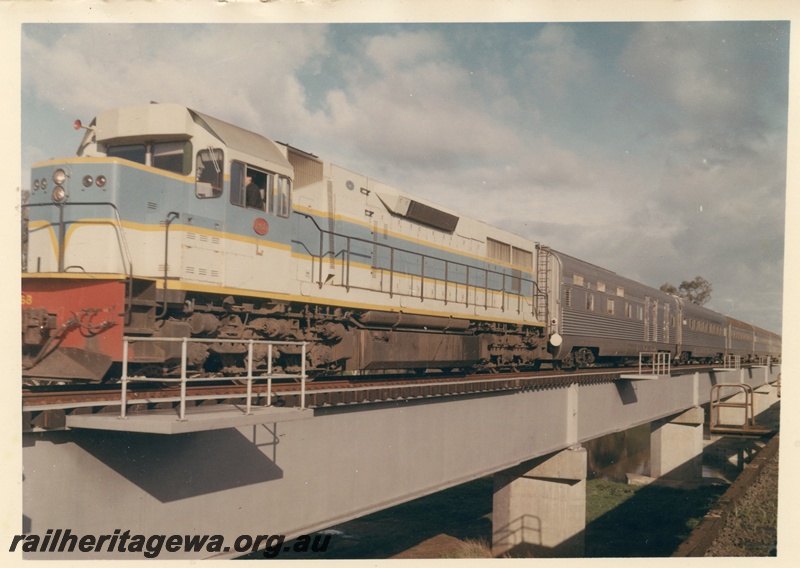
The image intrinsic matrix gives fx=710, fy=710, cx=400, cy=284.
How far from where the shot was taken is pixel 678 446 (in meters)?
28.0

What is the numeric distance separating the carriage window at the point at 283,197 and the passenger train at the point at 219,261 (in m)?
0.02

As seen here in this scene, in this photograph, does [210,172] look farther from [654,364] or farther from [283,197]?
[654,364]

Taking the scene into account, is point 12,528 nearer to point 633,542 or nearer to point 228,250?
point 228,250

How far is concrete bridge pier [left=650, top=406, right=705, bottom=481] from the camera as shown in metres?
28.0

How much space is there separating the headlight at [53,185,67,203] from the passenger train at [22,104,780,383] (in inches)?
0.7

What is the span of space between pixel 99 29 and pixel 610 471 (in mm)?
27766

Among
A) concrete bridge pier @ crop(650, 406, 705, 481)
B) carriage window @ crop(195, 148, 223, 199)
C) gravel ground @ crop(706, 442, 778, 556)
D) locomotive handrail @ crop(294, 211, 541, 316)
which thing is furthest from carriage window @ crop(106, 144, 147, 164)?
concrete bridge pier @ crop(650, 406, 705, 481)

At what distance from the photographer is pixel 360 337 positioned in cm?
1134

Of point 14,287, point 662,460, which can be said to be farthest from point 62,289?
point 662,460

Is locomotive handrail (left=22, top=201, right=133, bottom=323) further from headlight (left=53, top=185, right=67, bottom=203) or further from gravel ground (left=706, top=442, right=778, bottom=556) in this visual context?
gravel ground (left=706, top=442, right=778, bottom=556)

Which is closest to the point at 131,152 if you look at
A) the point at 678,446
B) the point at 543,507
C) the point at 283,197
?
the point at 283,197

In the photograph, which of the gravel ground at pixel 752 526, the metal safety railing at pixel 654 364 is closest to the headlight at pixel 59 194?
the gravel ground at pixel 752 526

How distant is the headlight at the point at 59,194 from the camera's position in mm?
8289

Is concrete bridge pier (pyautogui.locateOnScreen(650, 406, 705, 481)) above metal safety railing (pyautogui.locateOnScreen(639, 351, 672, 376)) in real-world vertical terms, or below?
below
